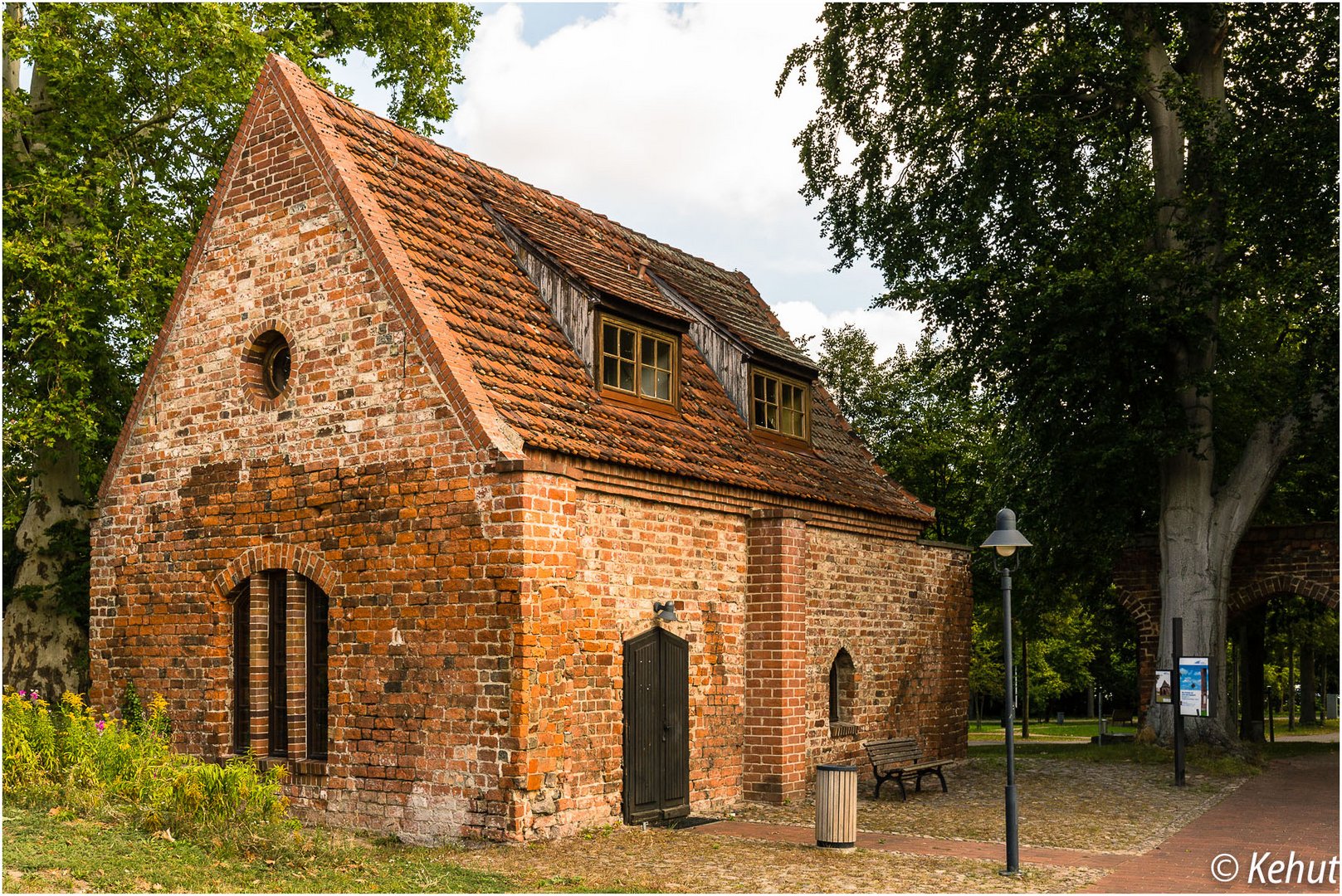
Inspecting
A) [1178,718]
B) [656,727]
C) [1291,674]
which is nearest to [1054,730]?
[1291,674]

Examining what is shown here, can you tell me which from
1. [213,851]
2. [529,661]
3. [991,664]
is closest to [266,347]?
[529,661]

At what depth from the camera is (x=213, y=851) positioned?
10070 millimetres

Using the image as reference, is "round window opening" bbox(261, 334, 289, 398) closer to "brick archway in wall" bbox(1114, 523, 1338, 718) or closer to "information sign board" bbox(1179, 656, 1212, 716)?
"information sign board" bbox(1179, 656, 1212, 716)

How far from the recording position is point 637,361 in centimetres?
1537

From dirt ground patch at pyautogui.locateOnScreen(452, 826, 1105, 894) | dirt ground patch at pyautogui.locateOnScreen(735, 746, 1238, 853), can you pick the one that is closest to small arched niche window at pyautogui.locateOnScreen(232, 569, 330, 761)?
dirt ground patch at pyautogui.locateOnScreen(452, 826, 1105, 894)

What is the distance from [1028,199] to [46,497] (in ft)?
57.8

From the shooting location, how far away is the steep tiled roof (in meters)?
13.3

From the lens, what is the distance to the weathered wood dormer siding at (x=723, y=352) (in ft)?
57.7

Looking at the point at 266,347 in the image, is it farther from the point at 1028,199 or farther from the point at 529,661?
the point at 1028,199

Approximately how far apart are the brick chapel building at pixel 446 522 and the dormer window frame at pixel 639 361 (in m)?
0.05

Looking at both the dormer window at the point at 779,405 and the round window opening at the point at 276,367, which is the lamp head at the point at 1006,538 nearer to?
the dormer window at the point at 779,405

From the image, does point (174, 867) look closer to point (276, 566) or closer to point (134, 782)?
point (134, 782)

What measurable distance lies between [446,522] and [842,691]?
7941 mm

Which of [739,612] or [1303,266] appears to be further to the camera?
[1303,266]
